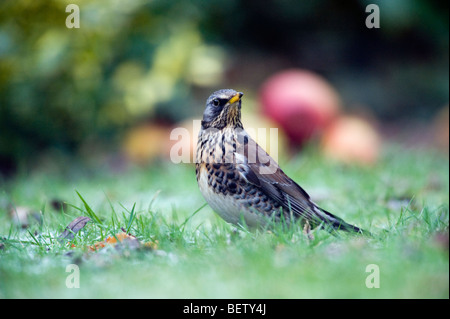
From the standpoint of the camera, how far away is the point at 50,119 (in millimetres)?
7449

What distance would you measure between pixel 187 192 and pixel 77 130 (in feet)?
7.05

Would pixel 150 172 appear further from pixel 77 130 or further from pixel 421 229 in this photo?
pixel 421 229

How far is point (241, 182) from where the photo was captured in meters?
4.02

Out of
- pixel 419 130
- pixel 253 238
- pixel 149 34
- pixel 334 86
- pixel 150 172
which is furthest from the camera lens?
pixel 334 86

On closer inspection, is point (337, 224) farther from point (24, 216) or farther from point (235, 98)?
point (24, 216)

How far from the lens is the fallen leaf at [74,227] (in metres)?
3.89

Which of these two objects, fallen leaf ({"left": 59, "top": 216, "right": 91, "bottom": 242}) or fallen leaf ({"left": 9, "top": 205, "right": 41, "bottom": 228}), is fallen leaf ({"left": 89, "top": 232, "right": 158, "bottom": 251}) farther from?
fallen leaf ({"left": 9, "top": 205, "right": 41, "bottom": 228})

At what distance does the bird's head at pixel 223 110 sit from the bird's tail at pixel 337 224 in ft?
2.90

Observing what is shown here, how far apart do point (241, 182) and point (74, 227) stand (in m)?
1.11

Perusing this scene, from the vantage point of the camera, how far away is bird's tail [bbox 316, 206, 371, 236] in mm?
3831

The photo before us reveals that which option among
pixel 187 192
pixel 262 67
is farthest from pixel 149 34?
pixel 262 67

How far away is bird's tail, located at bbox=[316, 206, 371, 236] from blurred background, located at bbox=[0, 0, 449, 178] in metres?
3.40

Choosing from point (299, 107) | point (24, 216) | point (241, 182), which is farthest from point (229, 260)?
point (299, 107)

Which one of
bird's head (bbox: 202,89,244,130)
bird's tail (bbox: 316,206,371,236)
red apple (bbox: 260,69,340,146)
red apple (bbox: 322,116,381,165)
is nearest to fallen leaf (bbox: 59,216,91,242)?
bird's head (bbox: 202,89,244,130)
